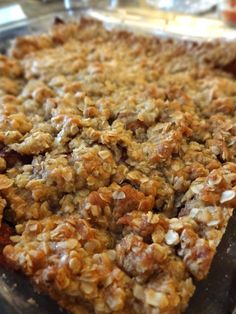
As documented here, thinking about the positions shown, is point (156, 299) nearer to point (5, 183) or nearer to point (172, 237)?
point (172, 237)

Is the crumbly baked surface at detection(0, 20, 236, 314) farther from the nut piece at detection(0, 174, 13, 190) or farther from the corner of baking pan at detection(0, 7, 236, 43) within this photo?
the corner of baking pan at detection(0, 7, 236, 43)

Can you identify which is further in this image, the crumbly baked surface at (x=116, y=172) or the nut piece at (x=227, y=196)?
the nut piece at (x=227, y=196)

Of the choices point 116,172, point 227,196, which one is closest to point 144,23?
point 116,172

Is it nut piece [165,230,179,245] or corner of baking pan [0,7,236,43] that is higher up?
corner of baking pan [0,7,236,43]

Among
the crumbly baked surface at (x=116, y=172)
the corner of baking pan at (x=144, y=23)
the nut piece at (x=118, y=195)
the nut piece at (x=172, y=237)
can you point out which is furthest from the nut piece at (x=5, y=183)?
the corner of baking pan at (x=144, y=23)

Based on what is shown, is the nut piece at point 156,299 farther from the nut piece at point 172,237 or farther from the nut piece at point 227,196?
the nut piece at point 227,196

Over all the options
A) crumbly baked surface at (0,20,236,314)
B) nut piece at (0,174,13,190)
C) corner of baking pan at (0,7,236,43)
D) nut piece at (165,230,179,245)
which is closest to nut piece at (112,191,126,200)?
crumbly baked surface at (0,20,236,314)

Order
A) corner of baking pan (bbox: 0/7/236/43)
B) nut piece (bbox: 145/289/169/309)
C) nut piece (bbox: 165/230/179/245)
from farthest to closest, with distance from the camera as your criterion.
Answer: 1. corner of baking pan (bbox: 0/7/236/43)
2. nut piece (bbox: 165/230/179/245)
3. nut piece (bbox: 145/289/169/309)

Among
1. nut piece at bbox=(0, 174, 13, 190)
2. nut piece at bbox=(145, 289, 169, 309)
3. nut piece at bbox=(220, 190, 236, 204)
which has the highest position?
nut piece at bbox=(0, 174, 13, 190)

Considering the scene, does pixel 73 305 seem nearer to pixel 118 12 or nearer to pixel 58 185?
pixel 58 185
